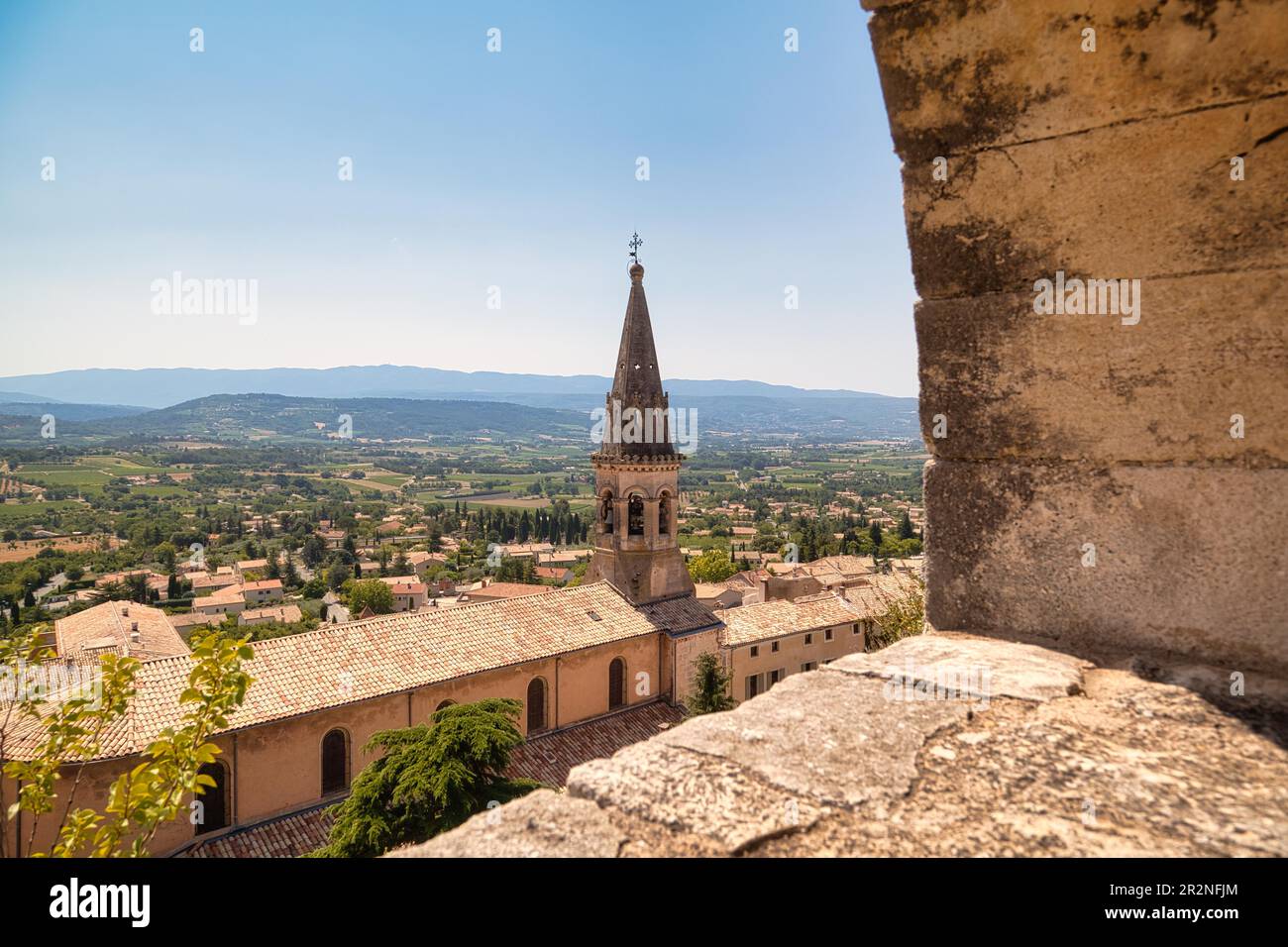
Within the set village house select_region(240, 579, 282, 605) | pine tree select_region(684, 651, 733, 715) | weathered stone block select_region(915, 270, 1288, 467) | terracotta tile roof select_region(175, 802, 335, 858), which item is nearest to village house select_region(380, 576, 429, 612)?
village house select_region(240, 579, 282, 605)

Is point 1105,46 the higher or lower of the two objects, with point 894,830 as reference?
higher

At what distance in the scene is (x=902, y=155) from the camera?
2.45 metres

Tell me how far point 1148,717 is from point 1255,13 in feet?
5.90

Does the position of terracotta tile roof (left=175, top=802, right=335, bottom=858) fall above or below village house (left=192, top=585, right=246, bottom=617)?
above

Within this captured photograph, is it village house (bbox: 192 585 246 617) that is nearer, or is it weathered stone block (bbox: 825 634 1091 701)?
weathered stone block (bbox: 825 634 1091 701)

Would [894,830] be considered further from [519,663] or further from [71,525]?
[71,525]

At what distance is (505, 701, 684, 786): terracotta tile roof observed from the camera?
13.4 meters

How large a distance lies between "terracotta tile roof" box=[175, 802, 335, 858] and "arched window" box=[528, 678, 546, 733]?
422 cm

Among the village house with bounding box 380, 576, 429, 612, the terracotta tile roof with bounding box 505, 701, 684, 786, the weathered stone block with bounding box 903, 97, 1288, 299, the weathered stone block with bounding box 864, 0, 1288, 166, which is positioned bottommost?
the village house with bounding box 380, 576, 429, 612

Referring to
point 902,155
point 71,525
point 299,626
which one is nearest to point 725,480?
point 71,525

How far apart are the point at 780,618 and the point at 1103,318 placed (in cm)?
2202

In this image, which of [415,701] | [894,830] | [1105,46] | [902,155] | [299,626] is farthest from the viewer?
[299,626]

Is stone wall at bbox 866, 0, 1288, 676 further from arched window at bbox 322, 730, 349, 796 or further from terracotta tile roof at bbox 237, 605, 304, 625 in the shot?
terracotta tile roof at bbox 237, 605, 304, 625
